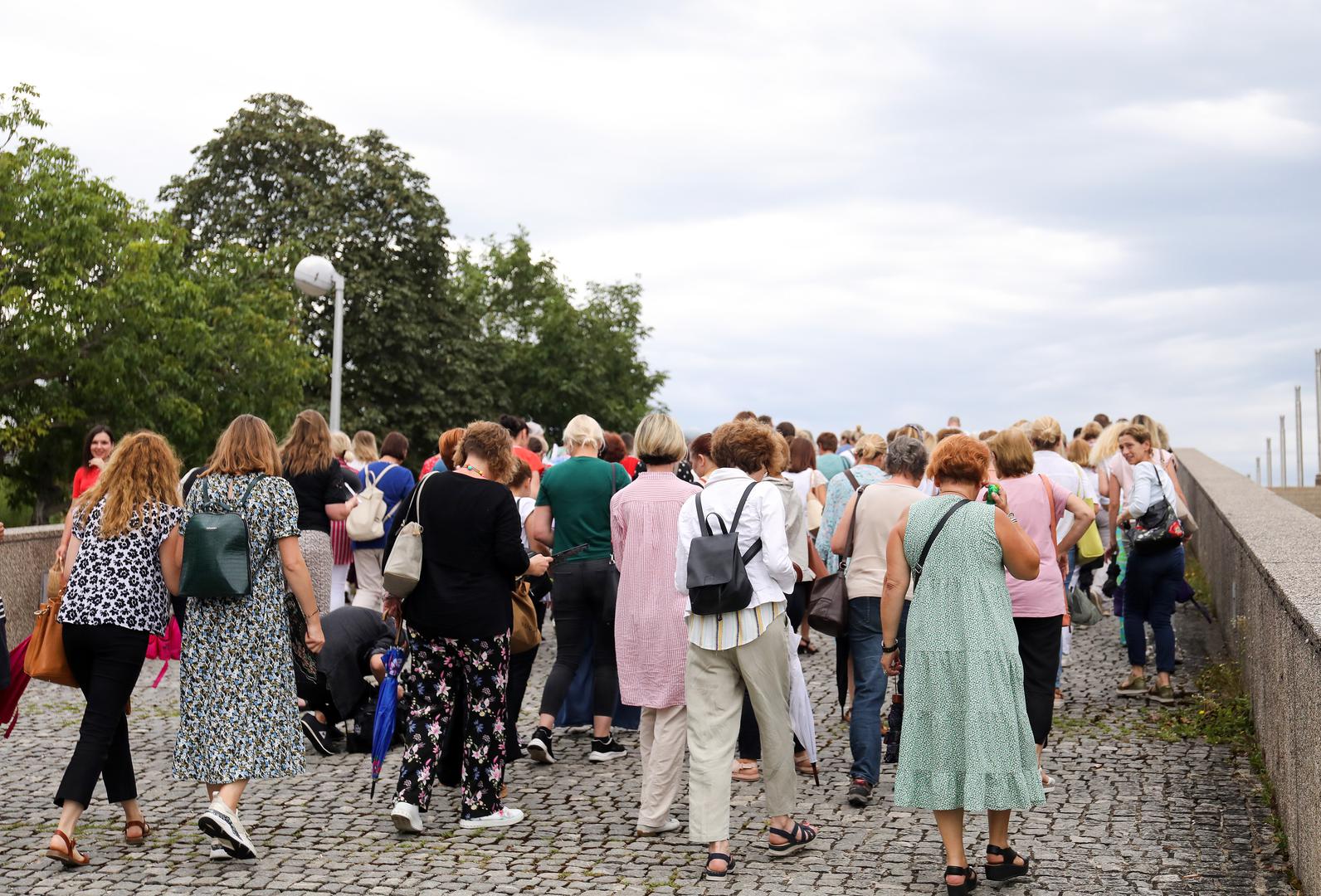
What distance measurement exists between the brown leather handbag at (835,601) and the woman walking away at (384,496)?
4.68 metres

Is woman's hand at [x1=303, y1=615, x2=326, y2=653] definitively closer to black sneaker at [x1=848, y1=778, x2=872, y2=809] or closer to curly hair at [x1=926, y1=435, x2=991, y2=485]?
black sneaker at [x1=848, y1=778, x2=872, y2=809]

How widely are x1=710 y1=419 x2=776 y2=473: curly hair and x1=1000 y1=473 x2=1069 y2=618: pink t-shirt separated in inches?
63.2

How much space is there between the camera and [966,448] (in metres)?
5.99

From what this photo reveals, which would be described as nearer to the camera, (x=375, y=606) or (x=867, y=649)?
(x=867, y=649)

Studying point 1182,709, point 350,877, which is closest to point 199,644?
point 350,877

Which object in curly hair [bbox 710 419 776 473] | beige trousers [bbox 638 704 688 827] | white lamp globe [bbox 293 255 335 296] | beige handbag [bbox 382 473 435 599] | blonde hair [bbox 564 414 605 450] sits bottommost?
beige trousers [bbox 638 704 688 827]

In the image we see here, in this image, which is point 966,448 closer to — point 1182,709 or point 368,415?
point 1182,709

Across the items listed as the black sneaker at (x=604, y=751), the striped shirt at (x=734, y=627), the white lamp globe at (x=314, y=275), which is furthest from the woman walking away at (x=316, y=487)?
the white lamp globe at (x=314, y=275)

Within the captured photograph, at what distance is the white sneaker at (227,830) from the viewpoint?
20.5 feet

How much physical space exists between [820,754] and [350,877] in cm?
335

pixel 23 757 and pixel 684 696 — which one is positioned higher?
pixel 684 696

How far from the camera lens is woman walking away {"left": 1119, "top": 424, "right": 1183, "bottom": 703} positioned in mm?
9852

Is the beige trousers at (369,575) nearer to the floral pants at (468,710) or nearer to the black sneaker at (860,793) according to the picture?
the floral pants at (468,710)

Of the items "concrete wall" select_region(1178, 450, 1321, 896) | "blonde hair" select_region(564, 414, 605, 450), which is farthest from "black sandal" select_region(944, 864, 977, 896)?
"blonde hair" select_region(564, 414, 605, 450)
